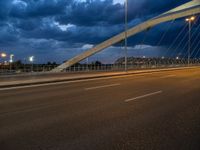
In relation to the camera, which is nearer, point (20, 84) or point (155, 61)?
point (20, 84)

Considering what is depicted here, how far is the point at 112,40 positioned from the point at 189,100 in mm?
54171

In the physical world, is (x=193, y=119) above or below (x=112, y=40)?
below

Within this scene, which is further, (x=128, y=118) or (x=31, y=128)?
A: (x=128, y=118)

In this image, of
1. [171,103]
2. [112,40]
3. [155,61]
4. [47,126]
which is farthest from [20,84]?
[155,61]

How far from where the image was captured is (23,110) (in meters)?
9.41

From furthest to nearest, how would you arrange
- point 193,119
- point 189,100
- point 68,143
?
point 189,100
point 193,119
point 68,143

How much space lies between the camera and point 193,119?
8.13m

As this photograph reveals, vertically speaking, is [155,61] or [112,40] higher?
[112,40]

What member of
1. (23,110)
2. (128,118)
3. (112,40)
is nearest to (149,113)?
(128,118)

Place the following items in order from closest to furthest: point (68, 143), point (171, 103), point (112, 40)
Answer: point (68, 143) < point (171, 103) < point (112, 40)

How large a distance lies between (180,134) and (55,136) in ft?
9.29

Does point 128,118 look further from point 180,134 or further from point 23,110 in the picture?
point 23,110

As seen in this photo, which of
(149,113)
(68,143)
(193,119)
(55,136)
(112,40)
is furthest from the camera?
(112,40)

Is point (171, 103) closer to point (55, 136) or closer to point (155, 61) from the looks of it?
point (55, 136)
